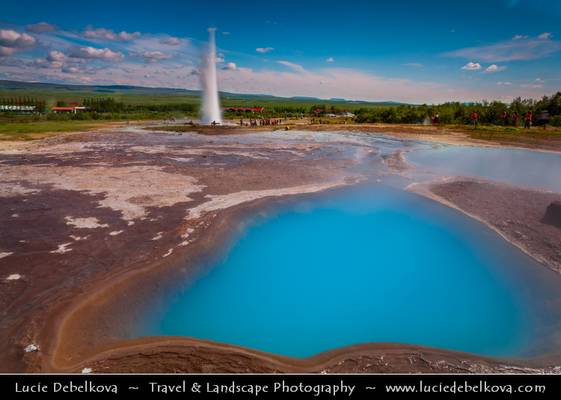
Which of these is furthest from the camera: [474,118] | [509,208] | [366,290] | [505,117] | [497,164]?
[474,118]

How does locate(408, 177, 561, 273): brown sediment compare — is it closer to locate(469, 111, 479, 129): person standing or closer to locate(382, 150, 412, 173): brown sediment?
locate(382, 150, 412, 173): brown sediment

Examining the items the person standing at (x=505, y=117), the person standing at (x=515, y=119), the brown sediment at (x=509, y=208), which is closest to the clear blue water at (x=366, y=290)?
the brown sediment at (x=509, y=208)

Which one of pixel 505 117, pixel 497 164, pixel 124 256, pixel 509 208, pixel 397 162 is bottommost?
pixel 124 256

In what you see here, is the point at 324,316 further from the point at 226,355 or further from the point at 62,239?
the point at 62,239

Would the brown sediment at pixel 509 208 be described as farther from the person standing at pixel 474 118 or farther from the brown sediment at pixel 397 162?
the person standing at pixel 474 118
